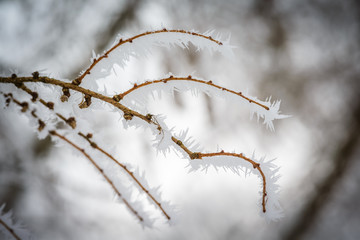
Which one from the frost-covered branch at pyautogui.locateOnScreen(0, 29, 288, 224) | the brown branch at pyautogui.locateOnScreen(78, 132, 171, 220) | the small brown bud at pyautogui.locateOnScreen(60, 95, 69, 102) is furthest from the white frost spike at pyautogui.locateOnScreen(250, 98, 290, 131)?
the small brown bud at pyautogui.locateOnScreen(60, 95, 69, 102)

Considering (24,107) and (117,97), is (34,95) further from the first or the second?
(117,97)

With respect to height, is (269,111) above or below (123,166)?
above

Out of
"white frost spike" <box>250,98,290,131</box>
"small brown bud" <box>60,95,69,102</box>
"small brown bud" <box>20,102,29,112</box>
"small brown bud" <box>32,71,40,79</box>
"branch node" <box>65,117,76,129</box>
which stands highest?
"white frost spike" <box>250,98,290,131</box>

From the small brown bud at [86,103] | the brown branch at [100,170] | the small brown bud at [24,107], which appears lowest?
the brown branch at [100,170]

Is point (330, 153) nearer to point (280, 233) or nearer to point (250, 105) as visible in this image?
point (280, 233)

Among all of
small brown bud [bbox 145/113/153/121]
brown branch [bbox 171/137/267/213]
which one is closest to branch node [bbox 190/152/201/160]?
brown branch [bbox 171/137/267/213]

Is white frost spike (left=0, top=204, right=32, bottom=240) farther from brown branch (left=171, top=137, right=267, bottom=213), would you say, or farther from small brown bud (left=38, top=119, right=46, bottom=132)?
brown branch (left=171, top=137, right=267, bottom=213)

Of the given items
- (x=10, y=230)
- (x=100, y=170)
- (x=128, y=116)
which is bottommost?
(x=10, y=230)

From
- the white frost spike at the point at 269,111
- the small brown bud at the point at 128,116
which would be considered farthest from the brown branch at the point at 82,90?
the white frost spike at the point at 269,111

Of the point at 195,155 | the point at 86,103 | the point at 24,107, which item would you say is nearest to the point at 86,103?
the point at 86,103

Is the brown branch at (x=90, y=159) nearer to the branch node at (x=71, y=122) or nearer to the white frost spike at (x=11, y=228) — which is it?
the branch node at (x=71, y=122)

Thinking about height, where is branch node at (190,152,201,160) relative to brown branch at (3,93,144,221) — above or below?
above

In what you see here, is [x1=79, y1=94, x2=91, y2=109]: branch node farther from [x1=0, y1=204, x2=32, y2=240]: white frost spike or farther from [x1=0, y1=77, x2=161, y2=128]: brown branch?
[x1=0, y1=204, x2=32, y2=240]: white frost spike
